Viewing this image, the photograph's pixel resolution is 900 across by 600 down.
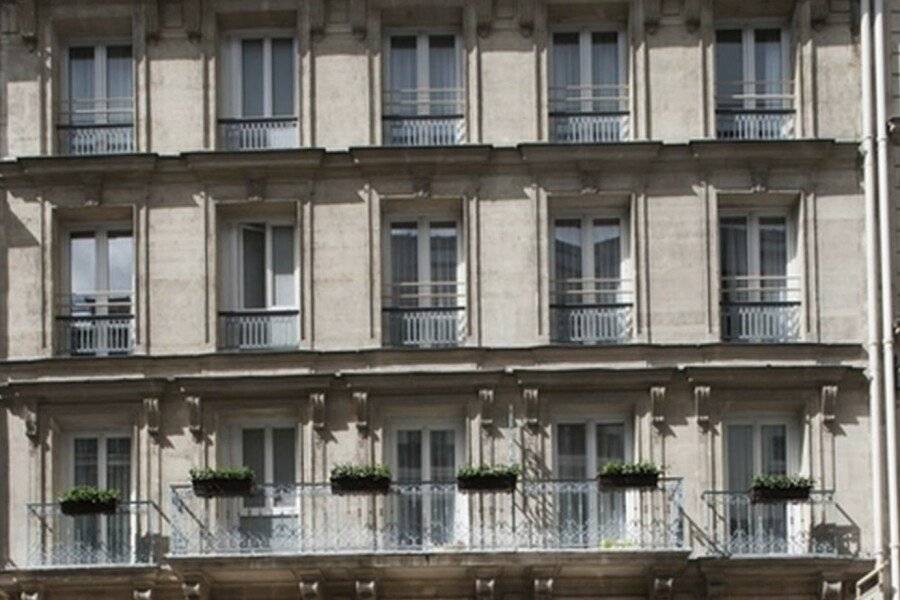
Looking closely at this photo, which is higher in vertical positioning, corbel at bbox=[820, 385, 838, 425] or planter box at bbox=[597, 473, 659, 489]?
corbel at bbox=[820, 385, 838, 425]

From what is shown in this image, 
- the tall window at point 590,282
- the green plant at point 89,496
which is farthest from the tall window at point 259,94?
the green plant at point 89,496

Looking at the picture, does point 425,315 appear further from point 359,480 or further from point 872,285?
point 872,285

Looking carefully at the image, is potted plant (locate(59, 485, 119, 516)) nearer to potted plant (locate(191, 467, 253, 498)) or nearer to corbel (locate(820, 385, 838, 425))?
potted plant (locate(191, 467, 253, 498))

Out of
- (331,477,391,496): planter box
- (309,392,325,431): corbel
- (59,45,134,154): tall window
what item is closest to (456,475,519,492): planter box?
(331,477,391,496): planter box

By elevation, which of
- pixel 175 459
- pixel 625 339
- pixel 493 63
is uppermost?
pixel 493 63

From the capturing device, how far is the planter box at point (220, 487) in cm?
2695

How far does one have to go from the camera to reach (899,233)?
27781mm

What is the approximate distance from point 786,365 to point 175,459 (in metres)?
9.25

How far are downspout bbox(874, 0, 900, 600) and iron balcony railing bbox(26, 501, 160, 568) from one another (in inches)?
426

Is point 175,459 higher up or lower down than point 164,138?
lower down

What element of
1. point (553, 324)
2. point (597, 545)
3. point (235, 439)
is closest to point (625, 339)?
point (553, 324)

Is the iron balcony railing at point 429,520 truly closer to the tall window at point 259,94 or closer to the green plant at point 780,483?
the green plant at point 780,483

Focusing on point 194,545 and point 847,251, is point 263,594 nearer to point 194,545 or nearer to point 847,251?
point 194,545

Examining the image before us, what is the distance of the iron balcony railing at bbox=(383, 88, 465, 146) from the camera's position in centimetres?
2853
